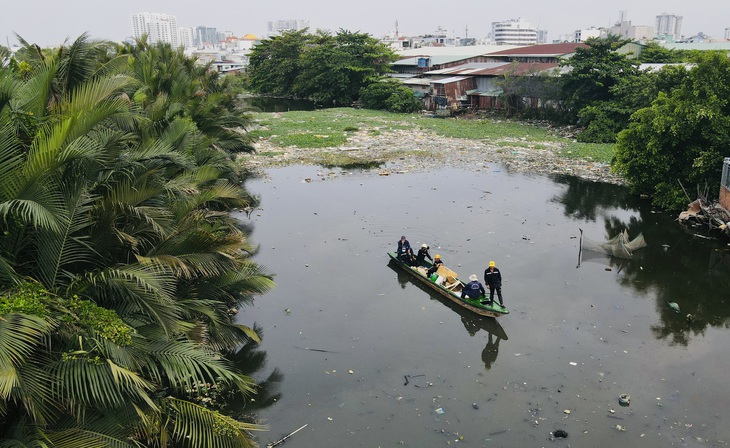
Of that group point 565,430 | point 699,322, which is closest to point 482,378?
point 565,430

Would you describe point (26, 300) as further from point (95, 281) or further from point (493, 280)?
point (493, 280)

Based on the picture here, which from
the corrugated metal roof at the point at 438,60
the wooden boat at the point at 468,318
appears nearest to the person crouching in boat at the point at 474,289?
the wooden boat at the point at 468,318

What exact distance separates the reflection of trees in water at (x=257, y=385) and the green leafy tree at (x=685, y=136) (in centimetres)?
1554

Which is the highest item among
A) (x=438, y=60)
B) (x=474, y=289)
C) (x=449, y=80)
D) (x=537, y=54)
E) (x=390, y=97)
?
(x=537, y=54)

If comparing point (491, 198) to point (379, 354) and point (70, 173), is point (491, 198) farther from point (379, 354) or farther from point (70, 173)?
point (70, 173)

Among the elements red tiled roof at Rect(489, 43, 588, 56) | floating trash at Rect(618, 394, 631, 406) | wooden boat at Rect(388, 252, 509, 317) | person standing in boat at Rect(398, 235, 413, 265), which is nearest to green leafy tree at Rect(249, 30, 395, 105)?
red tiled roof at Rect(489, 43, 588, 56)

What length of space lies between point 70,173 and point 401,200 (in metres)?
16.0

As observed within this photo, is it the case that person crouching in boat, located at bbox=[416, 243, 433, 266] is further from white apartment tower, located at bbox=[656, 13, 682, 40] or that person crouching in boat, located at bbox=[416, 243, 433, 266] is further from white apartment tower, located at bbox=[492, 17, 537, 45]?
white apartment tower, located at bbox=[656, 13, 682, 40]

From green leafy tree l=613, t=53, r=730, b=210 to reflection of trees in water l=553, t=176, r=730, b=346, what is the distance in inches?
52.1

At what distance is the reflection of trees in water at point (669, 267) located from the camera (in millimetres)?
12734

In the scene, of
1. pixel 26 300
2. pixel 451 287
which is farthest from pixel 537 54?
pixel 26 300

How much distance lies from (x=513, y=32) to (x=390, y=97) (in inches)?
5453

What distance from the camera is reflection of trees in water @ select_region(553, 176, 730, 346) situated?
12734mm

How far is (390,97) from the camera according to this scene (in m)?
46.7
